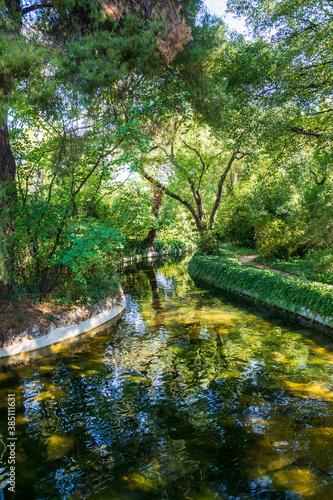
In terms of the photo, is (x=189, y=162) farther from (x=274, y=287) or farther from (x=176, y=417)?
(x=176, y=417)

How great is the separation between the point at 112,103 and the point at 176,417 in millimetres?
6868

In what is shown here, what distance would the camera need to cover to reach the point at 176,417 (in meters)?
4.43

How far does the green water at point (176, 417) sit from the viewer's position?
10.8 feet

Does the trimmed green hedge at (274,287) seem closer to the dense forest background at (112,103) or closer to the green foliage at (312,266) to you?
the green foliage at (312,266)

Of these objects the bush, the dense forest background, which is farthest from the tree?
the dense forest background

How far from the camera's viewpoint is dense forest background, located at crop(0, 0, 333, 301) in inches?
261

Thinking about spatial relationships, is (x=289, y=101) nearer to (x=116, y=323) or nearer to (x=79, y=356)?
(x=116, y=323)

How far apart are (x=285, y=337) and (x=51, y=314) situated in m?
5.33

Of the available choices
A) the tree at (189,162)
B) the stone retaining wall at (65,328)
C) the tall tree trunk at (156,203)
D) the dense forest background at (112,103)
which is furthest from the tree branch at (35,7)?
the tall tree trunk at (156,203)

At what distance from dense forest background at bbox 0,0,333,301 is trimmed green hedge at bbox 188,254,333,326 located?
1760mm

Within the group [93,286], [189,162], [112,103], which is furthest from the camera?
[189,162]

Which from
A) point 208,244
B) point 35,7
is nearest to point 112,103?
point 35,7

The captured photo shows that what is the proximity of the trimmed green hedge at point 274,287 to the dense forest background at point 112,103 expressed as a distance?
176cm

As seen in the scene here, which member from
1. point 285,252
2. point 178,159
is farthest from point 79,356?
point 178,159
